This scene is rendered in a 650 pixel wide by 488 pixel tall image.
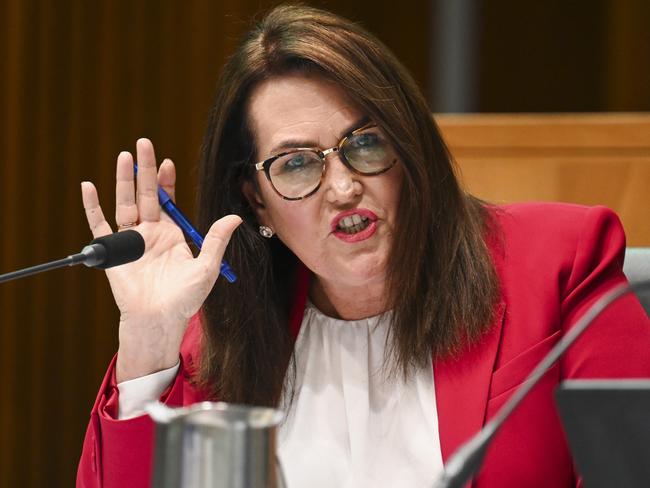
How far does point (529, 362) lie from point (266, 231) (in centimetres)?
50

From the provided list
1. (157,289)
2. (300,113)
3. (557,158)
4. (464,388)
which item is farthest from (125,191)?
(557,158)

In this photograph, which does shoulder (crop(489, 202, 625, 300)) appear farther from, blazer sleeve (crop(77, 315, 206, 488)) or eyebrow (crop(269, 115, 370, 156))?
blazer sleeve (crop(77, 315, 206, 488))

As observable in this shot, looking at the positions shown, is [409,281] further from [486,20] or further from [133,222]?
[486,20]

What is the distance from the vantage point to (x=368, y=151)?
1629mm

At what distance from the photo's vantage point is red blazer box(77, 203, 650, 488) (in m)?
1.49

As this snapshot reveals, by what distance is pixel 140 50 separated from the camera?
2848mm

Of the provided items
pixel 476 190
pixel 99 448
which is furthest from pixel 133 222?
pixel 476 190

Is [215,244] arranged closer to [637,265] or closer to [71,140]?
[637,265]

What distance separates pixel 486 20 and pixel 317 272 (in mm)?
1707

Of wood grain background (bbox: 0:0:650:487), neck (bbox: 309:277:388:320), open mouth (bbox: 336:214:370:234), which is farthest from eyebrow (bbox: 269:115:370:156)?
wood grain background (bbox: 0:0:650:487)

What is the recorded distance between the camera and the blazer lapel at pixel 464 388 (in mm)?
1521

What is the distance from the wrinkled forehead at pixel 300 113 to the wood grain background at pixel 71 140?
1149 mm

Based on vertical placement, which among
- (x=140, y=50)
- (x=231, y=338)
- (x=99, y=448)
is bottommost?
(x=99, y=448)

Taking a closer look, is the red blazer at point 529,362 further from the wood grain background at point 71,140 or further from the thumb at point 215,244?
the wood grain background at point 71,140
